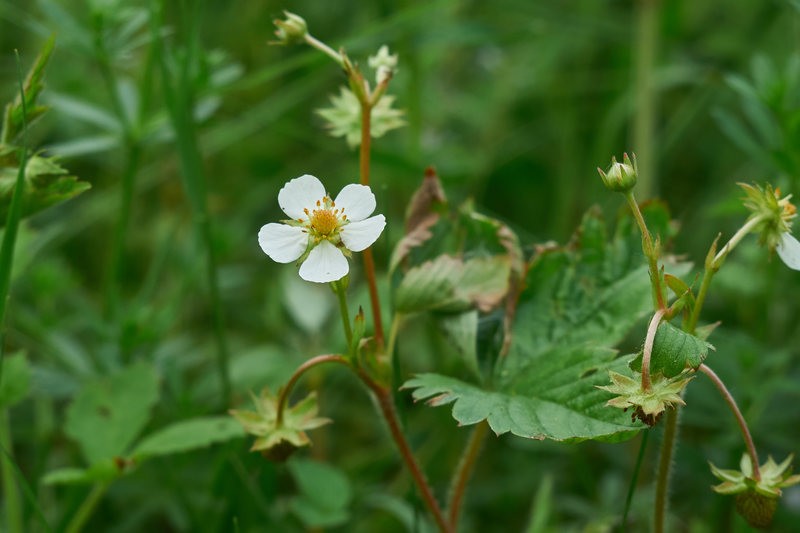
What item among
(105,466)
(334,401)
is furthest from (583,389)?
(334,401)

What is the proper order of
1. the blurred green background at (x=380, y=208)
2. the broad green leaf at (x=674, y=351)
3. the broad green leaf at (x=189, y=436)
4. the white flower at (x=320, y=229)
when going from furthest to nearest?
the blurred green background at (x=380, y=208) < the broad green leaf at (x=189, y=436) < the white flower at (x=320, y=229) < the broad green leaf at (x=674, y=351)

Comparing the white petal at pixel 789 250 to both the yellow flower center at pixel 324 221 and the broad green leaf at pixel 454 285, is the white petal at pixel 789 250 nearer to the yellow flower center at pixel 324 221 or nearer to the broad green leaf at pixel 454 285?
the broad green leaf at pixel 454 285

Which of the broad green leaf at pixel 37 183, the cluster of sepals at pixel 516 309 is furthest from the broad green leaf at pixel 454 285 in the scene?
the broad green leaf at pixel 37 183

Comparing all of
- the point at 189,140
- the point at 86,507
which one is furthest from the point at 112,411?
the point at 189,140

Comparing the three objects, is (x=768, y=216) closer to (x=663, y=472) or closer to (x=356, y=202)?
(x=663, y=472)

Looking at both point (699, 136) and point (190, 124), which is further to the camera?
point (699, 136)

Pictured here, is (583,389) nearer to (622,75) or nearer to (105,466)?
(105,466)
